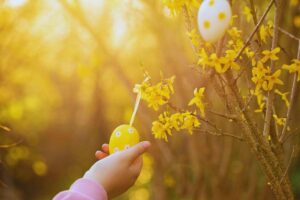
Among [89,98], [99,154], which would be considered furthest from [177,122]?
[89,98]

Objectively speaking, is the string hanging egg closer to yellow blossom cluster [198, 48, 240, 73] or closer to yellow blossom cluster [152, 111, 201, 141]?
yellow blossom cluster [152, 111, 201, 141]

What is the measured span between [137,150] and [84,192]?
155mm

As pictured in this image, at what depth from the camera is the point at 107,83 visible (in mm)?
11180

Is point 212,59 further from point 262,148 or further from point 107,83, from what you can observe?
point 107,83

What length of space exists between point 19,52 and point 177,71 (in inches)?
175

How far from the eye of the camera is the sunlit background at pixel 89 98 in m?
3.73

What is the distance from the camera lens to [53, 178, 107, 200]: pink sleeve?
1.12m

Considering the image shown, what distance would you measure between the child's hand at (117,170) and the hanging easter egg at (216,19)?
1.05 ft

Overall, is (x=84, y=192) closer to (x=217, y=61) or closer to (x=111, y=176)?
(x=111, y=176)

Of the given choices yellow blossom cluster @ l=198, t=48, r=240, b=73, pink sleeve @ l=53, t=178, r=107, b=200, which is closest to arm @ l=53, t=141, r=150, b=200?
pink sleeve @ l=53, t=178, r=107, b=200

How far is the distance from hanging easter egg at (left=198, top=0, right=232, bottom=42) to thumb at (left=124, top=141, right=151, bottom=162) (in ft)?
1.03

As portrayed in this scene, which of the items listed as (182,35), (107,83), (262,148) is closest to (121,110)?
(107,83)

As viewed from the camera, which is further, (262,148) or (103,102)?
(103,102)

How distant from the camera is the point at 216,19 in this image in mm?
1252
